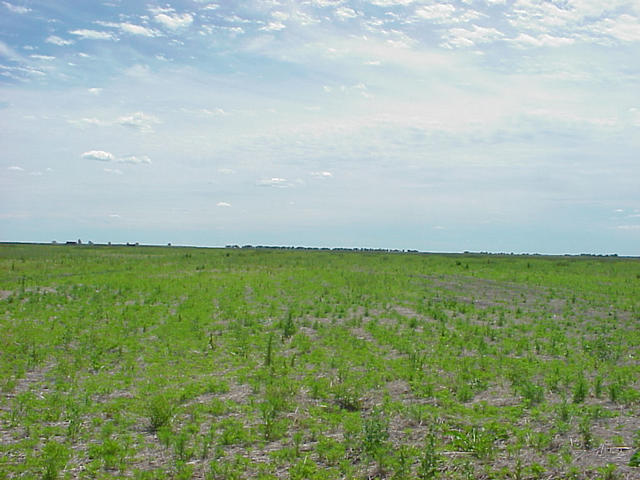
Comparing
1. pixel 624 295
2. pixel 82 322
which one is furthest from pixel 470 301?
pixel 82 322

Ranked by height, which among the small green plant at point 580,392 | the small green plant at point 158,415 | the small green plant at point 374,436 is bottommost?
the small green plant at point 158,415

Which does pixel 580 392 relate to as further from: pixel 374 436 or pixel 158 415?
pixel 158 415

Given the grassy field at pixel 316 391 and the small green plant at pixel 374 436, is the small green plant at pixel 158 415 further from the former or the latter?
the small green plant at pixel 374 436

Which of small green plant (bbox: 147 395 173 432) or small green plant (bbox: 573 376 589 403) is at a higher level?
small green plant (bbox: 573 376 589 403)

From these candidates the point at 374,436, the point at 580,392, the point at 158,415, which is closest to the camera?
the point at 374,436

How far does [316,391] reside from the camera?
483 inches

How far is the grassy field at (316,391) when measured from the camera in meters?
8.47

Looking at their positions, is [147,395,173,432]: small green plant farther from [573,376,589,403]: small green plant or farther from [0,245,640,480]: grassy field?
[573,376,589,403]: small green plant

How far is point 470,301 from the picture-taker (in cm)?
2903

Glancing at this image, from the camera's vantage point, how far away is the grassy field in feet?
27.8

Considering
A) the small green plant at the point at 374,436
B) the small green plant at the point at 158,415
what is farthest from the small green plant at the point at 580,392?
the small green plant at the point at 158,415

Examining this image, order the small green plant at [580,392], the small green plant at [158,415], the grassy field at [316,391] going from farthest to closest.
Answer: the small green plant at [580,392] < the small green plant at [158,415] < the grassy field at [316,391]

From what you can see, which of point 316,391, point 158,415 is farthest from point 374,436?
point 158,415

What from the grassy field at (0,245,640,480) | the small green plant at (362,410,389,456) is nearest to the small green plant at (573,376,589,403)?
the grassy field at (0,245,640,480)
